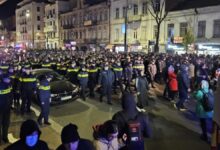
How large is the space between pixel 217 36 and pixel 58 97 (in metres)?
25.8

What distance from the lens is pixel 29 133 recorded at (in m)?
4.29

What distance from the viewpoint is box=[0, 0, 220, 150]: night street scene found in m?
5.00

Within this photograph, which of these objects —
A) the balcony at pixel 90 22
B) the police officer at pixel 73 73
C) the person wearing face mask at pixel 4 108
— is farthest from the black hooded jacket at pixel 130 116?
the balcony at pixel 90 22

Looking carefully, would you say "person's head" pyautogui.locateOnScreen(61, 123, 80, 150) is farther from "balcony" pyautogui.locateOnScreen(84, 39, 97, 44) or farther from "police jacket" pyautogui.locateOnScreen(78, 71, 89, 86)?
"balcony" pyautogui.locateOnScreen(84, 39, 97, 44)

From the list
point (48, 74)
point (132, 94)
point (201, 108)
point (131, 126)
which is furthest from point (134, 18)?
point (131, 126)

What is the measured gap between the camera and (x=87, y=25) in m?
64.0

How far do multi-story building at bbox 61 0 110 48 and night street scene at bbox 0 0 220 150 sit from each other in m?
9.75

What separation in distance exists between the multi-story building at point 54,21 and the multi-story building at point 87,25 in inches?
106

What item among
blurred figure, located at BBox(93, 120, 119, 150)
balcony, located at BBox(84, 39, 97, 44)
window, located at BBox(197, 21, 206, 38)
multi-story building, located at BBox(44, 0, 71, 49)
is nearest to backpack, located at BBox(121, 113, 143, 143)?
blurred figure, located at BBox(93, 120, 119, 150)

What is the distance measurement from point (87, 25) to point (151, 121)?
5381 centimetres

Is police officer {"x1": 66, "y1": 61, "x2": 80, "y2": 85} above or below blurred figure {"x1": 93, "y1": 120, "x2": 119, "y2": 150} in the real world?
below

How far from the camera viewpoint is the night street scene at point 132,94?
500 centimetres

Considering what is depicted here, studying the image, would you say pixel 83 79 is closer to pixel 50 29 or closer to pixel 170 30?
pixel 170 30

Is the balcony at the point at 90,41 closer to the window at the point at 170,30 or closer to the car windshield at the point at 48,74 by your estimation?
the window at the point at 170,30
